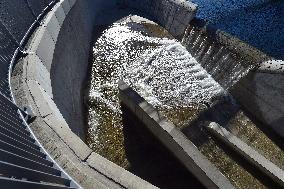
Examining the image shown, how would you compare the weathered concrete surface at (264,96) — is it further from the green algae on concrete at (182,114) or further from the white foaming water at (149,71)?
the green algae on concrete at (182,114)

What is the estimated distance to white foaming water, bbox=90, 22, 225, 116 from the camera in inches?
624

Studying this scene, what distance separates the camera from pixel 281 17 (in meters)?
22.4

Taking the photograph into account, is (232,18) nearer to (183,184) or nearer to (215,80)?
(215,80)

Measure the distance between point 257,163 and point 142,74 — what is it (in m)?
7.13

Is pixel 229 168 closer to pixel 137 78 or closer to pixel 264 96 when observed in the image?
pixel 264 96

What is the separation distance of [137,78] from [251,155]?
22.1 ft

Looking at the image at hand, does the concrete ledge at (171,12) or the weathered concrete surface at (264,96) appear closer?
the weathered concrete surface at (264,96)

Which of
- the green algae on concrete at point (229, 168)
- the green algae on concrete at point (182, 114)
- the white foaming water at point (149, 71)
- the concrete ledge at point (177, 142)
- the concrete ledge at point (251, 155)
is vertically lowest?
the white foaming water at point (149, 71)

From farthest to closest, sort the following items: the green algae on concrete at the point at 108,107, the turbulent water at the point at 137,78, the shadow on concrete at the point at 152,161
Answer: the turbulent water at the point at 137,78 < the green algae on concrete at the point at 108,107 < the shadow on concrete at the point at 152,161

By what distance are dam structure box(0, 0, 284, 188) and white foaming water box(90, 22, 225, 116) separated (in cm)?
59

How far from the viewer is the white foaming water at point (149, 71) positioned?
52.0ft

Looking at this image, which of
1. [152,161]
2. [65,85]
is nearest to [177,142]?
[152,161]

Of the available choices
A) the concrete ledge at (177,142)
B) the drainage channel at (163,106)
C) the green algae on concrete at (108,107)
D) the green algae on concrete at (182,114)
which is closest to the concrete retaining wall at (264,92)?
the drainage channel at (163,106)

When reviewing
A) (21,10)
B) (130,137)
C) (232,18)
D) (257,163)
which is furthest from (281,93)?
(21,10)
